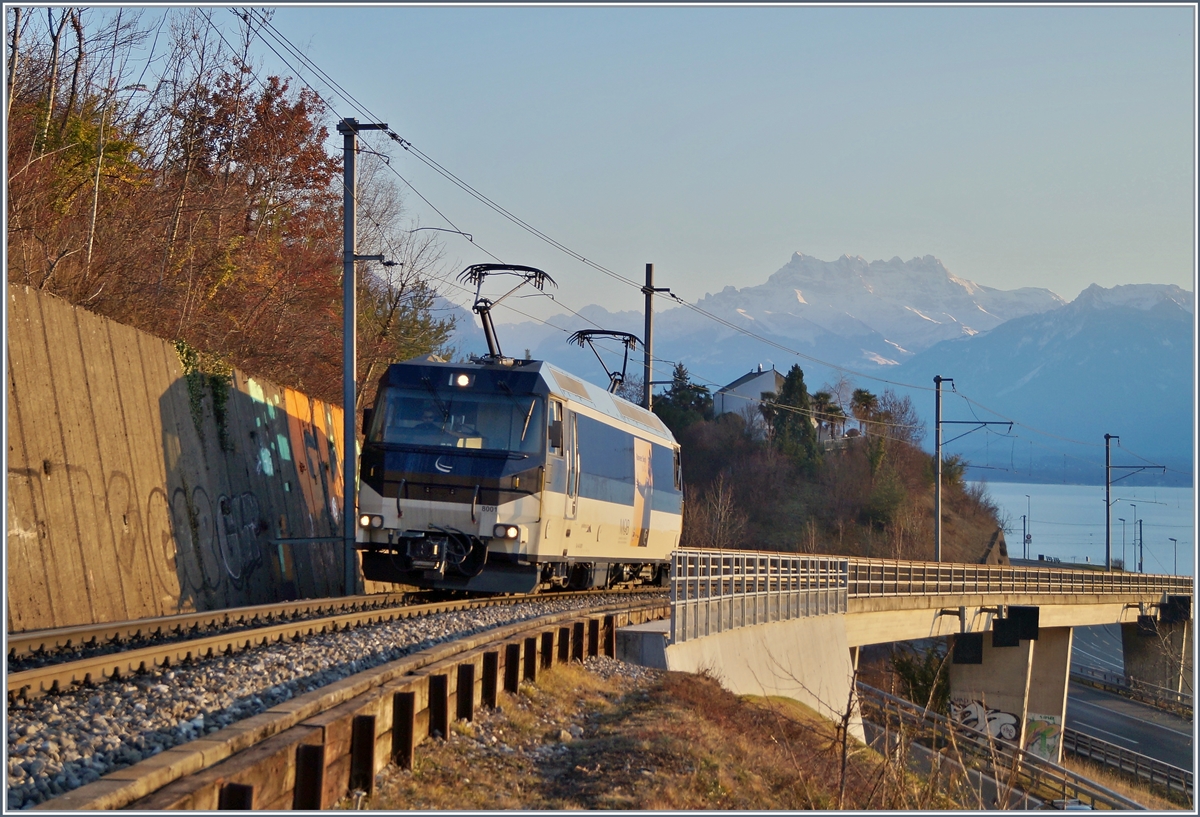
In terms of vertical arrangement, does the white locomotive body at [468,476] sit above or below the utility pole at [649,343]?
below

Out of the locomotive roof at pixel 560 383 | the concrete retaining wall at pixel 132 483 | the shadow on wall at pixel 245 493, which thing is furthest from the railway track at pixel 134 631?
the locomotive roof at pixel 560 383

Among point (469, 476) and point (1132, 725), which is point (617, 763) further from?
point (1132, 725)

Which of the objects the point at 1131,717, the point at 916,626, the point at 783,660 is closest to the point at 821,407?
the point at 1131,717

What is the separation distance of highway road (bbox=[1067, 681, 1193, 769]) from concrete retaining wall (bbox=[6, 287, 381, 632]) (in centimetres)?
3669

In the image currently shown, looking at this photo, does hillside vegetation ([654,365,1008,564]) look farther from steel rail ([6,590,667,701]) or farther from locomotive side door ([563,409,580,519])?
steel rail ([6,590,667,701])

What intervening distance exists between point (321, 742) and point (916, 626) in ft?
111

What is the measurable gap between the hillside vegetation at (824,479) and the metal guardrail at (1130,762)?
28984 mm

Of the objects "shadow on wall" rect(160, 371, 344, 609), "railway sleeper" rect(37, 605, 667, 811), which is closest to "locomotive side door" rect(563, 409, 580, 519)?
"shadow on wall" rect(160, 371, 344, 609)

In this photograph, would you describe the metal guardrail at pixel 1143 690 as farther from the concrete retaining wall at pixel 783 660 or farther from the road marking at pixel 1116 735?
the concrete retaining wall at pixel 783 660

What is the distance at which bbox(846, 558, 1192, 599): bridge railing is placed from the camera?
3431cm

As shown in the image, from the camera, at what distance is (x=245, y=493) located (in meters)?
19.7

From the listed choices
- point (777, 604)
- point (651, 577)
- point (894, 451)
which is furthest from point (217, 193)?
point (894, 451)

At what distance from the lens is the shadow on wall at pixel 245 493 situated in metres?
17.4

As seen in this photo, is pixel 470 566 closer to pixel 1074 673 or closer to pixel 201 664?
pixel 201 664
